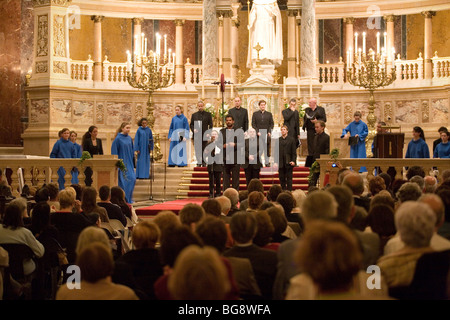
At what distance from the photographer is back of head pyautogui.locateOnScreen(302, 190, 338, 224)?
15.1ft

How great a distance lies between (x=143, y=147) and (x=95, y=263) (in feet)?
40.5

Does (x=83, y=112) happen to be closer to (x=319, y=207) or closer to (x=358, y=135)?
(x=358, y=135)

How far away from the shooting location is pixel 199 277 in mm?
2918

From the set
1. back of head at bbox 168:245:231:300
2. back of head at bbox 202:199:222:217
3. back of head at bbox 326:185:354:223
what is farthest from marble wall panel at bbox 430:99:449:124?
back of head at bbox 168:245:231:300

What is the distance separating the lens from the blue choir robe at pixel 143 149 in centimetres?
1593

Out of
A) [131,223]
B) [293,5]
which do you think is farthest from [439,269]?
[293,5]

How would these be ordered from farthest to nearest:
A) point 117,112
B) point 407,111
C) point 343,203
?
point 117,112 < point 407,111 < point 343,203

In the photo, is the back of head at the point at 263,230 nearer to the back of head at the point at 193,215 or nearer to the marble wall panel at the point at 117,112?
the back of head at the point at 193,215

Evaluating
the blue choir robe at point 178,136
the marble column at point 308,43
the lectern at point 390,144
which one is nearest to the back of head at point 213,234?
the lectern at point 390,144

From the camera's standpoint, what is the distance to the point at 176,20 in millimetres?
23000

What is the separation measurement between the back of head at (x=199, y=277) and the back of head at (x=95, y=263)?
0.83 metres

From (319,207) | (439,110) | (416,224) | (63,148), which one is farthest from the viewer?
(439,110)

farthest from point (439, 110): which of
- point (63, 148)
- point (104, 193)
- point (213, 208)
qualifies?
point (213, 208)

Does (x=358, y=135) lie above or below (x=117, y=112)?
below
